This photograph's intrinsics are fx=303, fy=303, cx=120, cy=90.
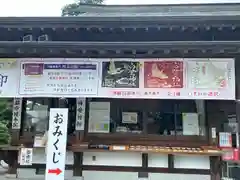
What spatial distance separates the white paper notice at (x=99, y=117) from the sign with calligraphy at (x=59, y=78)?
1369 mm

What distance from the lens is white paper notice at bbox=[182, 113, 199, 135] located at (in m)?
7.96

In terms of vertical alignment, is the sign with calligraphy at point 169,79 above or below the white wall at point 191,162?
above

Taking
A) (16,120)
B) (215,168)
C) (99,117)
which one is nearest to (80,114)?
(99,117)

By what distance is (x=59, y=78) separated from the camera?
6957mm

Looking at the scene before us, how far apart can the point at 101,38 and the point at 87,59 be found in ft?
5.43

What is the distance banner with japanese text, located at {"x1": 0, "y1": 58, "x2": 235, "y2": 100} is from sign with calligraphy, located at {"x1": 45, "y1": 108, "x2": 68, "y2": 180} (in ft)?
2.44

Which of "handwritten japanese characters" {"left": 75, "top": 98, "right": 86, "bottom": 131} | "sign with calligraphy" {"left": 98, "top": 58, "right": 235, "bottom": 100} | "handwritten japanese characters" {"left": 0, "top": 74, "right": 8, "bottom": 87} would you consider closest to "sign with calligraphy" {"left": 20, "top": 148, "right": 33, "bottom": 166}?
"handwritten japanese characters" {"left": 75, "top": 98, "right": 86, "bottom": 131}

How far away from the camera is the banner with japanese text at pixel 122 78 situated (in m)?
6.69

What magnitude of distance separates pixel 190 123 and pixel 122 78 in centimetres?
238

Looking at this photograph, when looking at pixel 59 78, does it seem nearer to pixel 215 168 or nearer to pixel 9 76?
pixel 9 76

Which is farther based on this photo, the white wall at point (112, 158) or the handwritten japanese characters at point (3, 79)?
the white wall at point (112, 158)

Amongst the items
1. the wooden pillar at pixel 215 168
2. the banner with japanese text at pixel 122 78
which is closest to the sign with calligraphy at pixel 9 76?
the banner with japanese text at pixel 122 78

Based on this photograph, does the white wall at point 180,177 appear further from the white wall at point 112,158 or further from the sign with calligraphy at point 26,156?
the sign with calligraphy at point 26,156

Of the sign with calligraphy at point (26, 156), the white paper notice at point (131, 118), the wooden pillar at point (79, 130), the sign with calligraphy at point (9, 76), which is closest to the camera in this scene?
the sign with calligraphy at point (9, 76)
